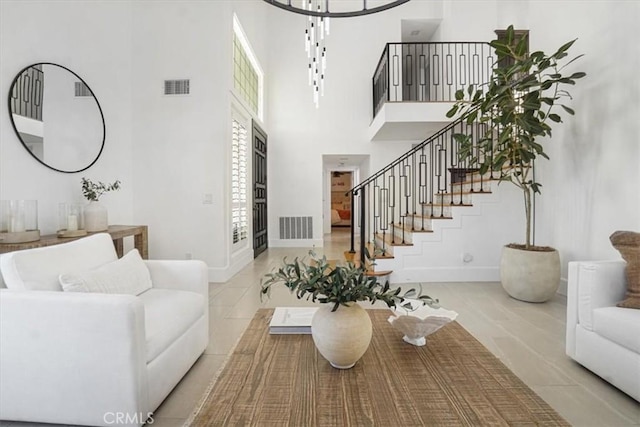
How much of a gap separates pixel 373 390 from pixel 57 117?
3.85 m

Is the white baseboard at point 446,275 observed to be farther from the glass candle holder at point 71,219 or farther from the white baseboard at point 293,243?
the glass candle holder at point 71,219

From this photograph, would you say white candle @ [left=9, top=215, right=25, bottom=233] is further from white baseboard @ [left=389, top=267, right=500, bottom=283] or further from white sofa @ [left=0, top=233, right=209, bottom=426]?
white baseboard @ [left=389, top=267, right=500, bottom=283]

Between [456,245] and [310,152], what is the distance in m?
4.23

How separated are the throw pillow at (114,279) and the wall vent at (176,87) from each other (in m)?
2.77

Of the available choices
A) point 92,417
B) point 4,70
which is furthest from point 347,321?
point 4,70

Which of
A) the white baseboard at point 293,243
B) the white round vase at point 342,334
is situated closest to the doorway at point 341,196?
the white baseboard at point 293,243

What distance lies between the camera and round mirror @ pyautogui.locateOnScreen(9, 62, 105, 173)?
9.01 ft

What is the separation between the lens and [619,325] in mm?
1741

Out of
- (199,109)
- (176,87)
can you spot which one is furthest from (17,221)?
(176,87)

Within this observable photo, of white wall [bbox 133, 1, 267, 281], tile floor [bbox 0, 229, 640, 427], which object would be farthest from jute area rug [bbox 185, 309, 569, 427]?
white wall [bbox 133, 1, 267, 281]

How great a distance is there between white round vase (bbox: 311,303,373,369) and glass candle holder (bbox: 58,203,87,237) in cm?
282

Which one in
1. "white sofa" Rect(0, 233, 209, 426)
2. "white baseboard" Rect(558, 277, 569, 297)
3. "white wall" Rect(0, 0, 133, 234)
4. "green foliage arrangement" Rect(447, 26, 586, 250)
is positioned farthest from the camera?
"white baseboard" Rect(558, 277, 569, 297)

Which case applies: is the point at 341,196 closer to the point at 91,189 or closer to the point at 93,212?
the point at 91,189

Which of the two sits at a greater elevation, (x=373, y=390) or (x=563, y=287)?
(x=373, y=390)
